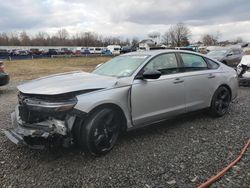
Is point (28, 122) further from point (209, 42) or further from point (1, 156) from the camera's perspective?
point (209, 42)

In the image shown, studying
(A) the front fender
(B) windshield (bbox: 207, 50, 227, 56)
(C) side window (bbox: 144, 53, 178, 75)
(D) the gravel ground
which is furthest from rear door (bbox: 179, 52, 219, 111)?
(B) windshield (bbox: 207, 50, 227, 56)

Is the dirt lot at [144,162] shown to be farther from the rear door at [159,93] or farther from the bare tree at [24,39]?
the bare tree at [24,39]

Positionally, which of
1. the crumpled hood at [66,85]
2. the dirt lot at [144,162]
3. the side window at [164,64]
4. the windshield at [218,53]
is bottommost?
the dirt lot at [144,162]

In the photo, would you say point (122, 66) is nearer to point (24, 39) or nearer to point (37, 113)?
point (37, 113)

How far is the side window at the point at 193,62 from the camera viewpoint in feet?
16.2

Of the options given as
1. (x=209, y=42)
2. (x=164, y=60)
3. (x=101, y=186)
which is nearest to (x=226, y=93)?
(x=164, y=60)

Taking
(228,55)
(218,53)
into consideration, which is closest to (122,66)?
(228,55)

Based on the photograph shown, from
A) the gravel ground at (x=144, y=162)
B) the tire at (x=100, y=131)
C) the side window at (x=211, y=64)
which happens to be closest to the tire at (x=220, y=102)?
the side window at (x=211, y=64)

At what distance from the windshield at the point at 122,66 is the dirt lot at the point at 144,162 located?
3.60 feet

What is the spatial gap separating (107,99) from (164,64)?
4.98 feet

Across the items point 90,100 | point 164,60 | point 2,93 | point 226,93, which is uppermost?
point 164,60

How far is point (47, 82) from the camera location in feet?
12.7

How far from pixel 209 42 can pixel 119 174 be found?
9891 cm

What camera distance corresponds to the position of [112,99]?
367cm
